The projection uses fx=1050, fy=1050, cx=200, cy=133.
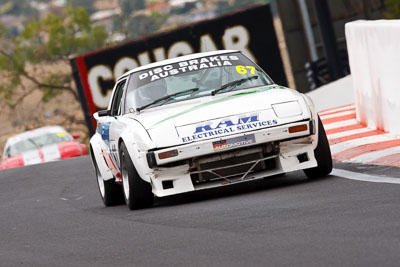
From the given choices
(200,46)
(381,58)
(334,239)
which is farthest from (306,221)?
(200,46)

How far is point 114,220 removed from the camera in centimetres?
884

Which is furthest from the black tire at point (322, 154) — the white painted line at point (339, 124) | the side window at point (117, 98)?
the white painted line at point (339, 124)

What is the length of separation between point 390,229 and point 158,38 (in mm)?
27364

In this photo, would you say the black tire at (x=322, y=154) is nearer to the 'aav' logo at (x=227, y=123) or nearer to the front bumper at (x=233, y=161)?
the front bumper at (x=233, y=161)

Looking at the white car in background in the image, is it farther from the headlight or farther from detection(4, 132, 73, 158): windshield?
the headlight

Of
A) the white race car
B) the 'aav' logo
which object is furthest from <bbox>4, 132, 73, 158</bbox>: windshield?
the 'aav' logo

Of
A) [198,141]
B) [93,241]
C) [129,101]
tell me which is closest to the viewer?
[93,241]

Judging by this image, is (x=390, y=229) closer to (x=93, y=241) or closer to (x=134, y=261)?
(x=134, y=261)

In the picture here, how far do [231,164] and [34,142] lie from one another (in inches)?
633

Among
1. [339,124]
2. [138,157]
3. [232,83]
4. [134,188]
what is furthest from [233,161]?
[339,124]

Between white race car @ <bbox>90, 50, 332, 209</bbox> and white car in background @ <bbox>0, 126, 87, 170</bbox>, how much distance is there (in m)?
14.0

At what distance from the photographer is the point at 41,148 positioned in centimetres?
2408

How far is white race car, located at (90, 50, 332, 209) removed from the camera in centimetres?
873

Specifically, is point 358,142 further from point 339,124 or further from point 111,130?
point 111,130
